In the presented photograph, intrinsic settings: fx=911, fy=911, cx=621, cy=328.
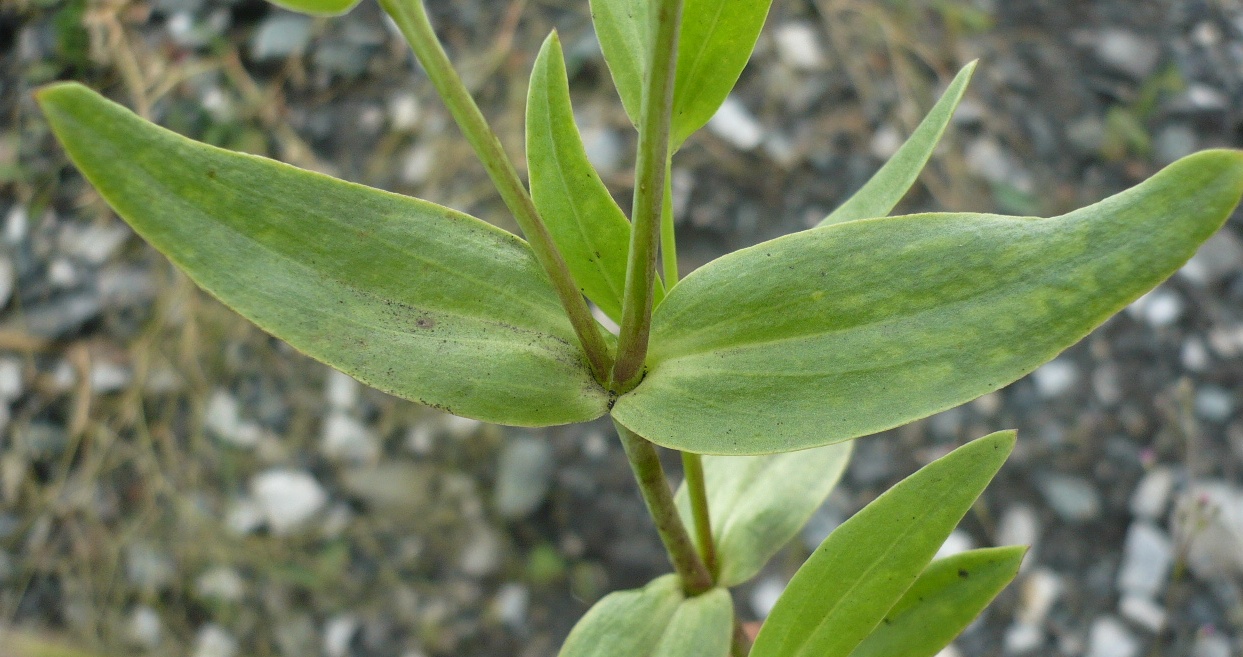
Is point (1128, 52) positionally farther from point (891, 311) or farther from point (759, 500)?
point (891, 311)

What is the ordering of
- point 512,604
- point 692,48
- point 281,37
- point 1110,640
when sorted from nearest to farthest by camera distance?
point 692,48, point 1110,640, point 512,604, point 281,37

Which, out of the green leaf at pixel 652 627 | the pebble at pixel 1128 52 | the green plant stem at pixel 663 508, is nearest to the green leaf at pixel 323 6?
the green plant stem at pixel 663 508

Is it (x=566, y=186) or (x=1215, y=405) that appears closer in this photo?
(x=566, y=186)

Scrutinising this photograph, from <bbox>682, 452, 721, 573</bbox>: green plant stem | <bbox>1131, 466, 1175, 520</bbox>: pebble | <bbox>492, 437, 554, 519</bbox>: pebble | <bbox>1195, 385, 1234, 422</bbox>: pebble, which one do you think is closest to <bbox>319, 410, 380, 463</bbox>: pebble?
<bbox>492, 437, 554, 519</bbox>: pebble

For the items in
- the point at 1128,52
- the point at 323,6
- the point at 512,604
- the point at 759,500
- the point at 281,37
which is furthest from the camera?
the point at 281,37

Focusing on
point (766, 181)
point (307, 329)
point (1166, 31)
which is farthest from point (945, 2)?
point (307, 329)

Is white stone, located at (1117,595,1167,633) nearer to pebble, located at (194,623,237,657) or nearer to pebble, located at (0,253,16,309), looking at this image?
pebble, located at (194,623,237,657)

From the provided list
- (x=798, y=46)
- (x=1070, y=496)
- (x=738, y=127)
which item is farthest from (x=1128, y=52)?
(x=1070, y=496)
